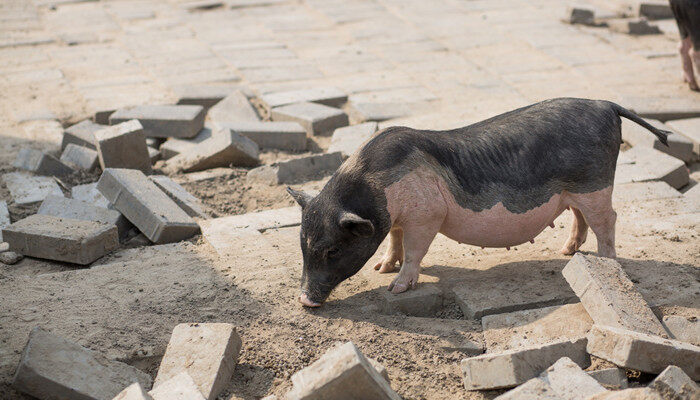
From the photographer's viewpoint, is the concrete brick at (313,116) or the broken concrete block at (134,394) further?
the concrete brick at (313,116)

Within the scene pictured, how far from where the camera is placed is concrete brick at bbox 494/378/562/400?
414 cm

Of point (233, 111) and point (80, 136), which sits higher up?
point (80, 136)

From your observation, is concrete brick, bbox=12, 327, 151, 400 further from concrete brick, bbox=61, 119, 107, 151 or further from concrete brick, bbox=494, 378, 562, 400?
concrete brick, bbox=61, 119, 107, 151

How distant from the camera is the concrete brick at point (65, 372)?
4262 millimetres

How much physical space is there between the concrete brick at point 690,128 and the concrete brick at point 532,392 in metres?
→ 5.14

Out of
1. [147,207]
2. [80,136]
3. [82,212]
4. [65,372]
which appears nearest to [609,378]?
[65,372]

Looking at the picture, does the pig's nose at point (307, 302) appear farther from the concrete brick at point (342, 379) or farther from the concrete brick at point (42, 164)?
the concrete brick at point (42, 164)

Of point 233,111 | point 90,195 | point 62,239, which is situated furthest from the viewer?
point 233,111

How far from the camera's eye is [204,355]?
456cm

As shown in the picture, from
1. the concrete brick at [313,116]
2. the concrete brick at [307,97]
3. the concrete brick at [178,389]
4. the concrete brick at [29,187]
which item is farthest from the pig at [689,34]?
the concrete brick at [178,389]

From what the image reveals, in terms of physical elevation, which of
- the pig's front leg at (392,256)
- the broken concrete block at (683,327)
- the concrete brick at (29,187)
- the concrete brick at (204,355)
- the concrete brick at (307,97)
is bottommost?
the concrete brick at (307,97)

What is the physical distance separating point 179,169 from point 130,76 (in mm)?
3065

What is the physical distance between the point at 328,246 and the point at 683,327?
223 centimetres

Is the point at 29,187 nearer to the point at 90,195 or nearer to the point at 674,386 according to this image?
the point at 90,195
